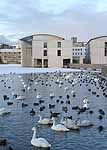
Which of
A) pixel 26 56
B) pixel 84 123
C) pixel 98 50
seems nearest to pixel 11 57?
pixel 26 56

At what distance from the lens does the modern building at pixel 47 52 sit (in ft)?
381

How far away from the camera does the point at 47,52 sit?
388 ft

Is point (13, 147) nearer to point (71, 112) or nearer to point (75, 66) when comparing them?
point (71, 112)

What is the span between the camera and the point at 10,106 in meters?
29.1

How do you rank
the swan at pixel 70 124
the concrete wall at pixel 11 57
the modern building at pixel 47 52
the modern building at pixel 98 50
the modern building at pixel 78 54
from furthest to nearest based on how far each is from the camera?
the concrete wall at pixel 11 57 → the modern building at pixel 78 54 → the modern building at pixel 47 52 → the modern building at pixel 98 50 → the swan at pixel 70 124

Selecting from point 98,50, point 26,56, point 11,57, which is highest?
point 98,50

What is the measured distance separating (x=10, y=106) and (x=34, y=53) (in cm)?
9103

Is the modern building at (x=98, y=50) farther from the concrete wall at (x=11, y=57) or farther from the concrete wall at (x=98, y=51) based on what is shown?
the concrete wall at (x=11, y=57)

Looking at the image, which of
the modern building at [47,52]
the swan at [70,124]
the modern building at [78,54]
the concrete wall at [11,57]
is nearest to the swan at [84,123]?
the swan at [70,124]

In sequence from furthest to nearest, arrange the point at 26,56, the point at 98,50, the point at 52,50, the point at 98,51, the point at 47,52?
1. the point at 26,56
2. the point at 47,52
3. the point at 52,50
4. the point at 98,50
5. the point at 98,51

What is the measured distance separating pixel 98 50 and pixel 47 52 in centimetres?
1482

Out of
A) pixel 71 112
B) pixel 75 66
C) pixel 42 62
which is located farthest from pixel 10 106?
pixel 42 62

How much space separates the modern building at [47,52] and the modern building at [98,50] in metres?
6.06

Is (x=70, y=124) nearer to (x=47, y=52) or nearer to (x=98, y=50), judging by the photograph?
(x=98, y=50)
